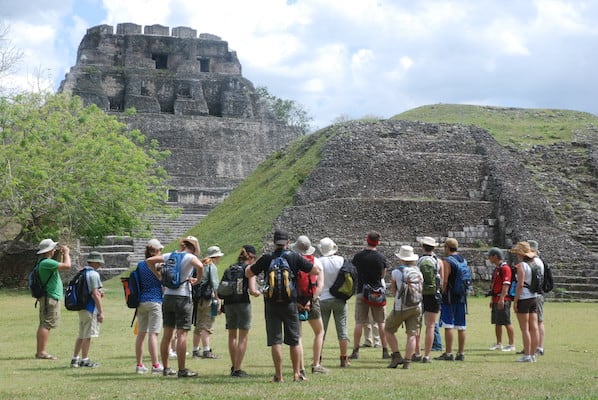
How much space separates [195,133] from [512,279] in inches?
1358

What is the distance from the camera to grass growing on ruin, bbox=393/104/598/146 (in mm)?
32156

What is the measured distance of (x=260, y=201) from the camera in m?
29.4

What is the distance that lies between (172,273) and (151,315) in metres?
0.85

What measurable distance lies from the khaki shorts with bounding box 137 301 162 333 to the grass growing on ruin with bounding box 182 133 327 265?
45.9ft

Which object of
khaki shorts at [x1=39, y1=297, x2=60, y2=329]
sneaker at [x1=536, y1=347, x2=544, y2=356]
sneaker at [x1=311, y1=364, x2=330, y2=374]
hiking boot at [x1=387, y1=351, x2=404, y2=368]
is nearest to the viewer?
sneaker at [x1=311, y1=364, x2=330, y2=374]

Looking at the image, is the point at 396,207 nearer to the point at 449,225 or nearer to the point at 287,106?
the point at 449,225

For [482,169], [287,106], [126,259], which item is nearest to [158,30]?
[287,106]

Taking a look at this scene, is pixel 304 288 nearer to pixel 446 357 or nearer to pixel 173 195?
pixel 446 357

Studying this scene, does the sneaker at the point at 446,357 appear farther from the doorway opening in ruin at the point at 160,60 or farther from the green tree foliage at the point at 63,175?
the doorway opening in ruin at the point at 160,60

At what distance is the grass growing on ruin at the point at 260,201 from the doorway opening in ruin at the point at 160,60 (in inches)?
694

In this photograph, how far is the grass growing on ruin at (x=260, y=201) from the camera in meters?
26.2

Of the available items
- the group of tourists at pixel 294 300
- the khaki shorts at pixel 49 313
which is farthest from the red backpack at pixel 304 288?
the khaki shorts at pixel 49 313

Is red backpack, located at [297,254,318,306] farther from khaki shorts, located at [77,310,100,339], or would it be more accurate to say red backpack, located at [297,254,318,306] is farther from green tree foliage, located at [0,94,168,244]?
green tree foliage, located at [0,94,168,244]

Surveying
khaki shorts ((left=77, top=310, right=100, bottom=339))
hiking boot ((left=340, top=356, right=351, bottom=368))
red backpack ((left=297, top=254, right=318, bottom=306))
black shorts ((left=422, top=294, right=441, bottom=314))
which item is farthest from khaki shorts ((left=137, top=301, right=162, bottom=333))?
black shorts ((left=422, top=294, right=441, bottom=314))
